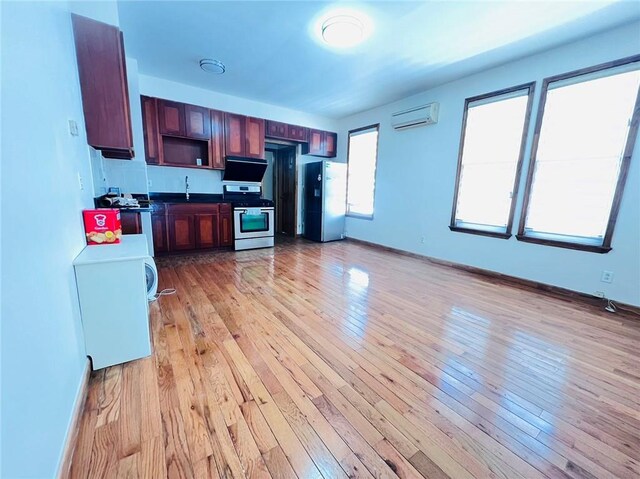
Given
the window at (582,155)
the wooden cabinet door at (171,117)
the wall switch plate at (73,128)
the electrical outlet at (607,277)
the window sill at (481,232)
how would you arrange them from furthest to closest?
the wooden cabinet door at (171,117) → the window sill at (481,232) → the electrical outlet at (607,277) → the window at (582,155) → the wall switch plate at (73,128)

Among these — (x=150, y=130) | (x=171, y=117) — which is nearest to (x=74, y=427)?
(x=150, y=130)

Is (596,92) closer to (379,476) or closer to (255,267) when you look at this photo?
(379,476)

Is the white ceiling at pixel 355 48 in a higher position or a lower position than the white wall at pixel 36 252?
higher

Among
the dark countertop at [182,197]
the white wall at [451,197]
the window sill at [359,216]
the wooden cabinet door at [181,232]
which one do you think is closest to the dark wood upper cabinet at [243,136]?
the dark countertop at [182,197]

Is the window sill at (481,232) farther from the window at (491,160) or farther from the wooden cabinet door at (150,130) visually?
the wooden cabinet door at (150,130)

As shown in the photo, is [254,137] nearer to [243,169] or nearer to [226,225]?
[243,169]

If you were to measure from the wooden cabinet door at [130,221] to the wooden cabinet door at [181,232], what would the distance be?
1.44 m

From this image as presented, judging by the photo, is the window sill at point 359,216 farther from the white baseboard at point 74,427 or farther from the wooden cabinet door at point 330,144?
the white baseboard at point 74,427

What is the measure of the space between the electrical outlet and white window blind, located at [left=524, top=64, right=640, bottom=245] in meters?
0.32

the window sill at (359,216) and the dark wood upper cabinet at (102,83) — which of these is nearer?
the dark wood upper cabinet at (102,83)

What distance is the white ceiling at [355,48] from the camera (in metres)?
2.23

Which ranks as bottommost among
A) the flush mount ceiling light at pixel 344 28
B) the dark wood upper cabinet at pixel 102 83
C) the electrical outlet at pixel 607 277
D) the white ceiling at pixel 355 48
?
the electrical outlet at pixel 607 277

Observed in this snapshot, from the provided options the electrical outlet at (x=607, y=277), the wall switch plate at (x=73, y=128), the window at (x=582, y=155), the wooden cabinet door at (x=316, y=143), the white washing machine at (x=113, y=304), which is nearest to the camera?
the white washing machine at (x=113, y=304)

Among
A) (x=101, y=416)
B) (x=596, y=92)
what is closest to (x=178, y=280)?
(x=101, y=416)
